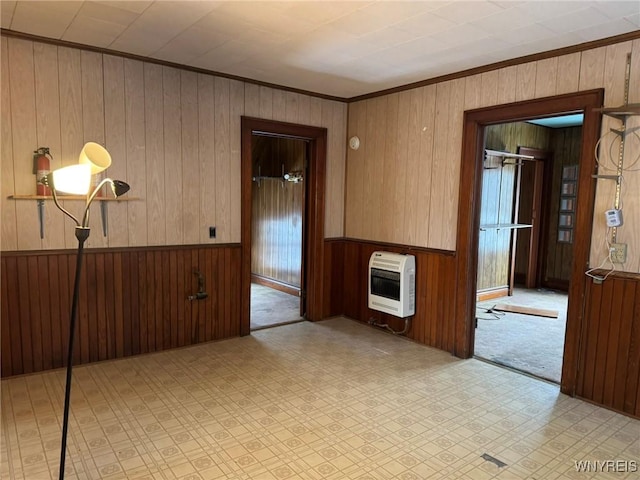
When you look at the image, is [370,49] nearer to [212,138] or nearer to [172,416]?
[212,138]

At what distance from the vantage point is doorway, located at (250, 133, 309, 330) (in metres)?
6.06

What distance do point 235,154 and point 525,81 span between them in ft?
8.41

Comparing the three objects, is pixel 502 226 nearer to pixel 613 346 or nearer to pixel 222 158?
pixel 613 346

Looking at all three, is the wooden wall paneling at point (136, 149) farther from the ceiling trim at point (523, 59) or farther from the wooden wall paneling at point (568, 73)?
the wooden wall paneling at point (568, 73)

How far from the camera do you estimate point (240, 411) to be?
2.83 meters

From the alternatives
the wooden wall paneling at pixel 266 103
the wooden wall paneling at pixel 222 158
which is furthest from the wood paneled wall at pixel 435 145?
the wooden wall paneling at pixel 222 158

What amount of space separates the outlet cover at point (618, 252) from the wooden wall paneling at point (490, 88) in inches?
56.9

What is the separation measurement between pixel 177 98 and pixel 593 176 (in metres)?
3.31

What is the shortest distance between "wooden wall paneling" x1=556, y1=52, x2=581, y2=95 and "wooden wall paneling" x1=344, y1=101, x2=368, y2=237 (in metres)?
2.03

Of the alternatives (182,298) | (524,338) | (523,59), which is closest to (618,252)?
(523,59)

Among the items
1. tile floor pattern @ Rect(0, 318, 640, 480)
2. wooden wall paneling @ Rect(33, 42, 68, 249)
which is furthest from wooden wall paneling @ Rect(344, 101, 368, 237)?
wooden wall paneling @ Rect(33, 42, 68, 249)

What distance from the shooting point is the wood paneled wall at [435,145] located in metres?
2.89

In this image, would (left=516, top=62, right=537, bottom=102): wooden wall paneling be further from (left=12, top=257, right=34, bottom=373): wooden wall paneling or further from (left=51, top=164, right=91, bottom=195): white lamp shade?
(left=12, top=257, right=34, bottom=373): wooden wall paneling

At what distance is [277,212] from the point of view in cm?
664
